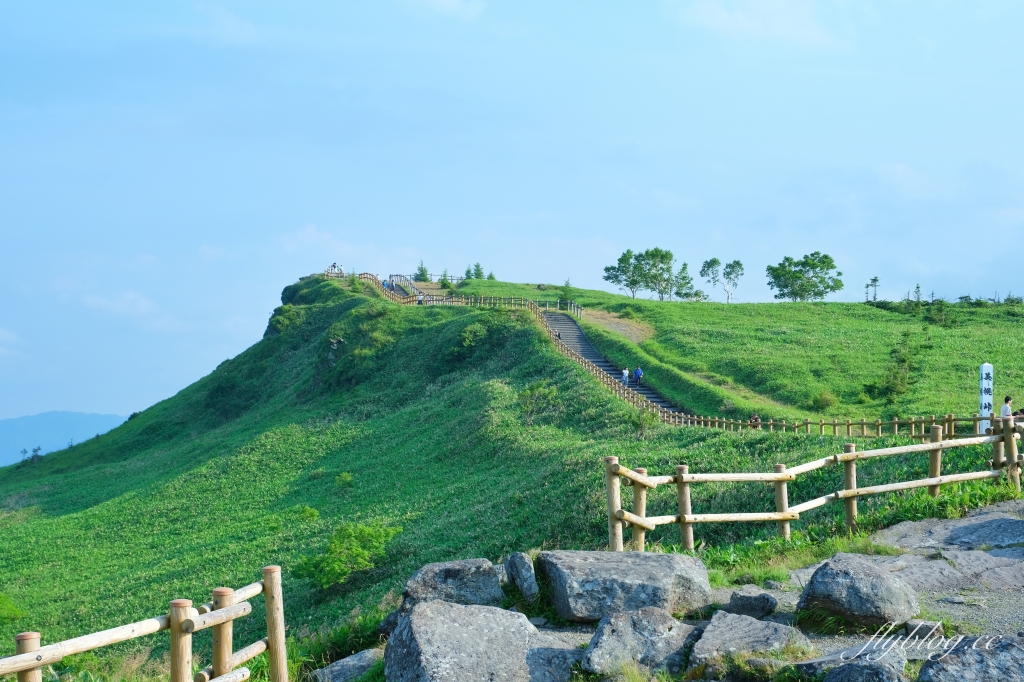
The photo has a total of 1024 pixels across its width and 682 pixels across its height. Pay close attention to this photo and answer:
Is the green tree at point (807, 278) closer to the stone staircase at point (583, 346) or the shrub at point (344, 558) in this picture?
the stone staircase at point (583, 346)

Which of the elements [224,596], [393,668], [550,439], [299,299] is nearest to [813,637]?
[393,668]

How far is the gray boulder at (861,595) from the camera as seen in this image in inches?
388

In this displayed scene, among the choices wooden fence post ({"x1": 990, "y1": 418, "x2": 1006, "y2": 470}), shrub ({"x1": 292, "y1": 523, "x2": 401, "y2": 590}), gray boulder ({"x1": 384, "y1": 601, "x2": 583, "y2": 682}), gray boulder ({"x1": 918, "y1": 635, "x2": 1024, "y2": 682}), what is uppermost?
wooden fence post ({"x1": 990, "y1": 418, "x2": 1006, "y2": 470})

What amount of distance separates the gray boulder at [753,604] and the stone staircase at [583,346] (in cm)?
3830

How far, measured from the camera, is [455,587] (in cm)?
1183

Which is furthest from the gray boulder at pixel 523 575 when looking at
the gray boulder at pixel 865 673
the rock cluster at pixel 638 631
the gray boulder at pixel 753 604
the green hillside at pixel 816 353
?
the green hillside at pixel 816 353

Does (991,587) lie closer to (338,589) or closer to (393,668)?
(393,668)

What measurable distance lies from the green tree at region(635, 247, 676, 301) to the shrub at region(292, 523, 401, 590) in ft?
303

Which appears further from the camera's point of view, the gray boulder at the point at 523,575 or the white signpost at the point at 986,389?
the white signpost at the point at 986,389

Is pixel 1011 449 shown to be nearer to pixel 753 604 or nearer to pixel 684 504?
pixel 684 504

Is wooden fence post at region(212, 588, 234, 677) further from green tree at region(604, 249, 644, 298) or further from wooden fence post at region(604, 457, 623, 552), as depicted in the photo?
green tree at region(604, 249, 644, 298)

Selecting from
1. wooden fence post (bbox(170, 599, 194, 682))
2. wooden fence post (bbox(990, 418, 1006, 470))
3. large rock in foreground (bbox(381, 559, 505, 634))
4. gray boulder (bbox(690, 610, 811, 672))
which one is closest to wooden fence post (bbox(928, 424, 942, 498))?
wooden fence post (bbox(990, 418, 1006, 470))

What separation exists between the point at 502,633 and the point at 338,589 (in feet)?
67.3

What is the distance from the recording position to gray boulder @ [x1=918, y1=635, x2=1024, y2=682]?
7.39m
